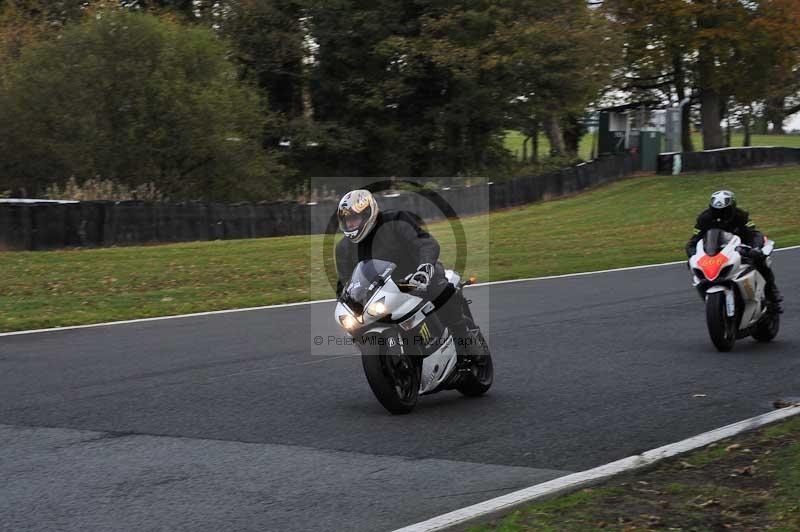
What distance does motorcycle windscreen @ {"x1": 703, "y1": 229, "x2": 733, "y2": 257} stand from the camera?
434 inches

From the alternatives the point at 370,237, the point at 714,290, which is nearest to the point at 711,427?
the point at 370,237

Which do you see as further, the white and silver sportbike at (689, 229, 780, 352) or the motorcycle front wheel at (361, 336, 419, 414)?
the white and silver sportbike at (689, 229, 780, 352)

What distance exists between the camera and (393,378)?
809cm

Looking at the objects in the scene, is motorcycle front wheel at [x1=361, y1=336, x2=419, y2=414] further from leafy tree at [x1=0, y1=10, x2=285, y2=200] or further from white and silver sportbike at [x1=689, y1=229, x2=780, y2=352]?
leafy tree at [x1=0, y1=10, x2=285, y2=200]

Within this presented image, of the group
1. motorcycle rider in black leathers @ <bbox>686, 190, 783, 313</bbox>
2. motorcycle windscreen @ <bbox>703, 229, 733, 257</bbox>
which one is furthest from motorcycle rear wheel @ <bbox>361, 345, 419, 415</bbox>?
motorcycle rider in black leathers @ <bbox>686, 190, 783, 313</bbox>

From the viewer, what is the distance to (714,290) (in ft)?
35.4

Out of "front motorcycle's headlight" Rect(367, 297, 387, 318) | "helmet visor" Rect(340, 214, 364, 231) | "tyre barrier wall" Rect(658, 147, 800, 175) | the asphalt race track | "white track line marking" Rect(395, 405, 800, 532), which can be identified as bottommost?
the asphalt race track

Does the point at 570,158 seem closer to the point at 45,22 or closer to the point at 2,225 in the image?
the point at 45,22

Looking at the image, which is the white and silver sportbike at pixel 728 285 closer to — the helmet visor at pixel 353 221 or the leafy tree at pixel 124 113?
the helmet visor at pixel 353 221

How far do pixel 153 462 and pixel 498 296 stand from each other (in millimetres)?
9703

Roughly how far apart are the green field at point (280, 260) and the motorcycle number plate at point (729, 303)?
23.6ft

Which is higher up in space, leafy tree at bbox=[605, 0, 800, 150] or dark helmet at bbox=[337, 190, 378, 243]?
leafy tree at bbox=[605, 0, 800, 150]

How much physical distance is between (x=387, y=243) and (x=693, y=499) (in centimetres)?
330

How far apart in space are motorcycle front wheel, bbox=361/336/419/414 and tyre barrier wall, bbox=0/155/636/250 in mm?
14765
